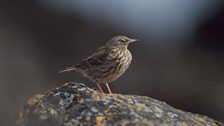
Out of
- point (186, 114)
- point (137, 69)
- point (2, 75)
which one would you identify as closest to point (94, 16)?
point (137, 69)

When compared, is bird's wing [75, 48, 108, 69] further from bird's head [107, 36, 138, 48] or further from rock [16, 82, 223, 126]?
rock [16, 82, 223, 126]

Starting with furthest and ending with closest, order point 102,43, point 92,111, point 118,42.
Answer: point 102,43, point 118,42, point 92,111

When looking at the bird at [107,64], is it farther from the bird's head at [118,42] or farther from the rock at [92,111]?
the rock at [92,111]

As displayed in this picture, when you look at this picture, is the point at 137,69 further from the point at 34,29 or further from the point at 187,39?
the point at 187,39

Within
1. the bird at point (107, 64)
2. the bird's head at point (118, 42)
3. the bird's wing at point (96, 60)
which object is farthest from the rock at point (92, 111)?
the bird's head at point (118, 42)

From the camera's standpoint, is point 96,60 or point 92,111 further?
point 96,60

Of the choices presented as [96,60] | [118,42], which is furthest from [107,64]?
[118,42]

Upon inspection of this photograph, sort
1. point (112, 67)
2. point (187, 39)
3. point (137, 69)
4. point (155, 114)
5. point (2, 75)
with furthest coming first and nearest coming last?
point (187, 39) → point (137, 69) → point (2, 75) → point (112, 67) → point (155, 114)

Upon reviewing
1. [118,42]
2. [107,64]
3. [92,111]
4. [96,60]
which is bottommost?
[92,111]

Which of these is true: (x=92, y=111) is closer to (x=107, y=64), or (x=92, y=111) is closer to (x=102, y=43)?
(x=107, y=64)
